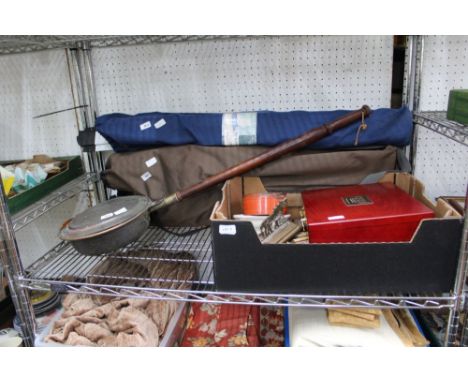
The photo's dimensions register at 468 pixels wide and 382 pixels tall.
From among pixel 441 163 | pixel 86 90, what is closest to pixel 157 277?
pixel 86 90

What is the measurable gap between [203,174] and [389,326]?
664mm

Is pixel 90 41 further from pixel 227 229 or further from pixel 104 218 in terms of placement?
pixel 227 229

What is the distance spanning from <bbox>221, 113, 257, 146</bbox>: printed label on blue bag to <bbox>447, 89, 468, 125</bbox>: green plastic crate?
51 cm

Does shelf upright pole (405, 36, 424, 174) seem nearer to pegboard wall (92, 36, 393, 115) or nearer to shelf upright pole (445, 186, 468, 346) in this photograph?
pegboard wall (92, 36, 393, 115)

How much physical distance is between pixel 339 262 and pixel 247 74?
71cm

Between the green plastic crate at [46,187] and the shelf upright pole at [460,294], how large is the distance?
1.09 m

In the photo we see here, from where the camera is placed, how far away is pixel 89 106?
136 centimetres

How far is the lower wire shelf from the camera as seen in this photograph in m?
0.90

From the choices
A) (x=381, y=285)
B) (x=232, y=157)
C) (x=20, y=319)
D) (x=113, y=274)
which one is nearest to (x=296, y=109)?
(x=232, y=157)

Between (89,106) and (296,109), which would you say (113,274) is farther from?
(296,109)

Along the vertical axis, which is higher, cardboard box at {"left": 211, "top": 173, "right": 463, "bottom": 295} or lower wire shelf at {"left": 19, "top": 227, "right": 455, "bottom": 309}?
cardboard box at {"left": 211, "top": 173, "right": 463, "bottom": 295}

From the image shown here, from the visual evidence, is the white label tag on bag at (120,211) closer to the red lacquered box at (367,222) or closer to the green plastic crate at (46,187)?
the green plastic crate at (46,187)

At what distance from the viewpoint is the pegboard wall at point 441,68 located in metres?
1.17

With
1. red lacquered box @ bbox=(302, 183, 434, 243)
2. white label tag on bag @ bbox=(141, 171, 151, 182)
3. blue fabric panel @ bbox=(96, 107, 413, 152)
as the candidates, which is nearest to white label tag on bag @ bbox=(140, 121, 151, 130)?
blue fabric panel @ bbox=(96, 107, 413, 152)
